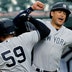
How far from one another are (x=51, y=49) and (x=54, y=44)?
0.07 meters

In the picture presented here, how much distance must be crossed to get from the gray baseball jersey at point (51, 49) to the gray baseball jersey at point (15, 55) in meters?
0.50

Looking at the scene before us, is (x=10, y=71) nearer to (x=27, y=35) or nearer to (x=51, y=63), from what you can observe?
(x=27, y=35)

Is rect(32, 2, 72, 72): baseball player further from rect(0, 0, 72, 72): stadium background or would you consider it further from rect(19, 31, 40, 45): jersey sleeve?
rect(0, 0, 72, 72): stadium background

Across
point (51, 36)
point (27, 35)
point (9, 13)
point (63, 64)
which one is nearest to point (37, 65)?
point (51, 36)

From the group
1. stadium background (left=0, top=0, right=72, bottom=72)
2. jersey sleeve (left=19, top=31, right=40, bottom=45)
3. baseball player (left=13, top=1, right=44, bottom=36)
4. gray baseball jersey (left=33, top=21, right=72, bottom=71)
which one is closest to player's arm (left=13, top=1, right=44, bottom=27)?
baseball player (left=13, top=1, right=44, bottom=36)

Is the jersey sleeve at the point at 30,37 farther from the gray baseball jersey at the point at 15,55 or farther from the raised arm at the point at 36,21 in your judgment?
the raised arm at the point at 36,21

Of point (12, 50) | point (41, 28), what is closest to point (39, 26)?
point (41, 28)

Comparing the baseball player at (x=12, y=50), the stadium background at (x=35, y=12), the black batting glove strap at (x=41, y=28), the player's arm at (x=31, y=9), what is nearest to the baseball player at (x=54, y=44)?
the black batting glove strap at (x=41, y=28)

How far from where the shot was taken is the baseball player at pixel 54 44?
404cm

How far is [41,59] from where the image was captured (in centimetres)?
407

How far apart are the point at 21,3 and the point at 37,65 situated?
4083 millimetres

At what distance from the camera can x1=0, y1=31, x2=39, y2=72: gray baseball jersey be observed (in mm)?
3494

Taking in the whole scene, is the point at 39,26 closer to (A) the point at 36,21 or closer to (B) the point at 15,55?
(A) the point at 36,21

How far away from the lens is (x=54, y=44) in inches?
159
